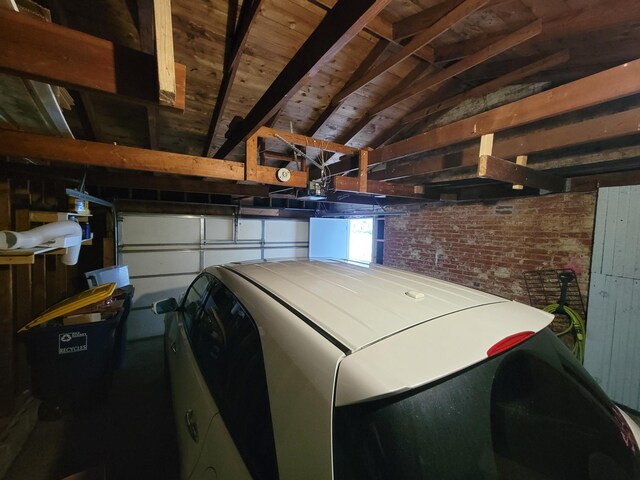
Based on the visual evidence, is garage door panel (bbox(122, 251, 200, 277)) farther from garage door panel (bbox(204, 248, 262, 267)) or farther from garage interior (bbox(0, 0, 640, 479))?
garage interior (bbox(0, 0, 640, 479))

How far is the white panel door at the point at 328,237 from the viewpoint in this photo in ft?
22.1

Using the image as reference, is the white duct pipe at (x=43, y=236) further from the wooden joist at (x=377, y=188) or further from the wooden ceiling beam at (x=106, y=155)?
the wooden joist at (x=377, y=188)

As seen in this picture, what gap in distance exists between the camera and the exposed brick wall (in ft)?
9.82

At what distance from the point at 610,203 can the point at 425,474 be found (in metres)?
3.67

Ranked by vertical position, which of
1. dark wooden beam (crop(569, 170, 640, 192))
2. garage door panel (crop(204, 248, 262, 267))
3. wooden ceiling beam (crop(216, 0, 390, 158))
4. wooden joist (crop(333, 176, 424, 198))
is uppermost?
wooden ceiling beam (crop(216, 0, 390, 158))

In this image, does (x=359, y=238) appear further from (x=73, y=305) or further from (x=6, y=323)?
(x=6, y=323)

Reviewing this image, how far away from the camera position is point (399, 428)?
0.67 m

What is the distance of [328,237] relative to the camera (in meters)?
6.85

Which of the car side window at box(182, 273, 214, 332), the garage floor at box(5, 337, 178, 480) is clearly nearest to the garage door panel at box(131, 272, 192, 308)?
the garage floor at box(5, 337, 178, 480)

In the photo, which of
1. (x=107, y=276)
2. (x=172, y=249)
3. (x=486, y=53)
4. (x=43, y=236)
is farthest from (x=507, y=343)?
(x=172, y=249)

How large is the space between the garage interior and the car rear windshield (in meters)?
1.34

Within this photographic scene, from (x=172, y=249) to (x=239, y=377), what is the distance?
5.20 m

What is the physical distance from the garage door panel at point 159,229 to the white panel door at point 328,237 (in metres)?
2.81

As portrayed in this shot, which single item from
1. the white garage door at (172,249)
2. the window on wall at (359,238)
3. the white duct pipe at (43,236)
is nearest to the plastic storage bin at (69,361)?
the white duct pipe at (43,236)
